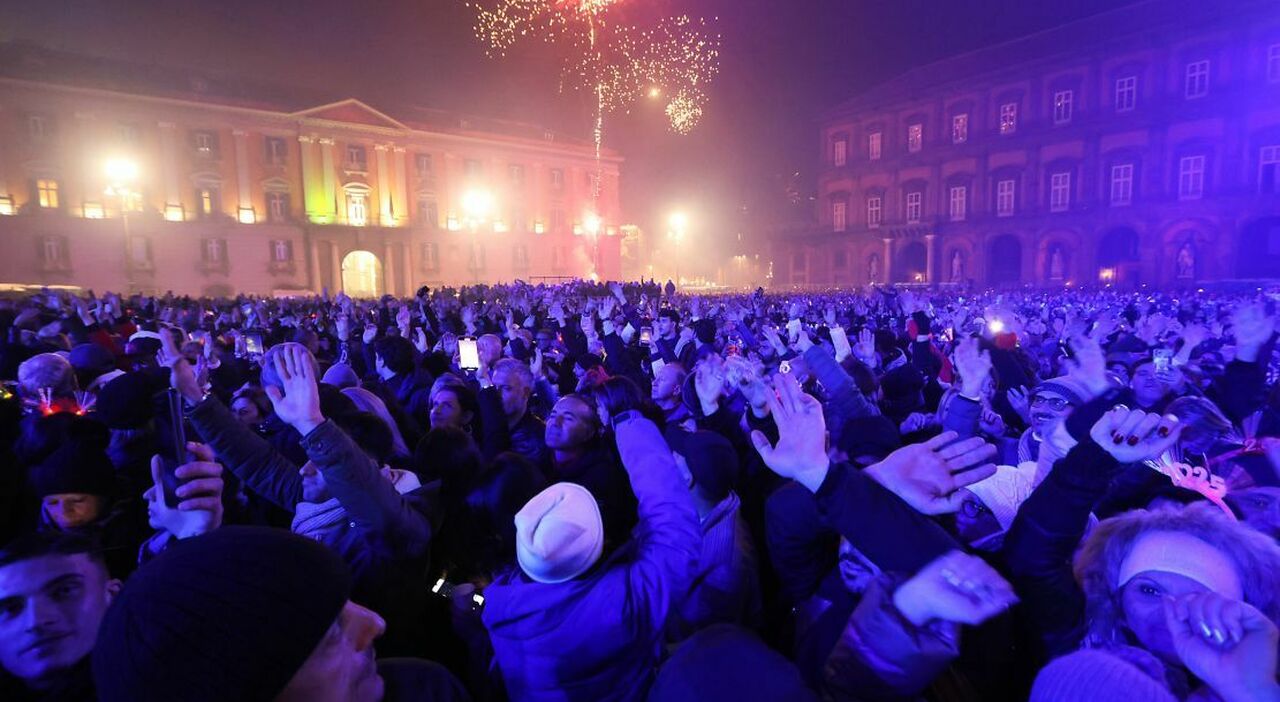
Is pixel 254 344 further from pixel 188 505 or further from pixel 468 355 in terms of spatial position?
pixel 188 505

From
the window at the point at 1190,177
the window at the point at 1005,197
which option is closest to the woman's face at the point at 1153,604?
the window at the point at 1190,177

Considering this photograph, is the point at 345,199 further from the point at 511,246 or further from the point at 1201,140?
the point at 1201,140

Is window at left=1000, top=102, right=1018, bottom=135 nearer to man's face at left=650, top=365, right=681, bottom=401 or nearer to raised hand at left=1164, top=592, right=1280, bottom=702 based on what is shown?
man's face at left=650, top=365, right=681, bottom=401

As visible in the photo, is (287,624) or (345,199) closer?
(287,624)

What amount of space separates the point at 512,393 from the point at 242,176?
5432 centimetres

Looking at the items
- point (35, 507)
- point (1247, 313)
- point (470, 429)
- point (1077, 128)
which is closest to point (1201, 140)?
point (1077, 128)

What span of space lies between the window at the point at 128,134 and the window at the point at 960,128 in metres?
58.3

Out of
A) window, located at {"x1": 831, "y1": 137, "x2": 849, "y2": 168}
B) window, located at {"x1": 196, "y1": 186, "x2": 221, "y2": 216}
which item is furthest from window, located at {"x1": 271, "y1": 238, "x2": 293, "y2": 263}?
window, located at {"x1": 831, "y1": 137, "x2": 849, "y2": 168}

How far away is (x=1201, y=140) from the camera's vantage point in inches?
1533

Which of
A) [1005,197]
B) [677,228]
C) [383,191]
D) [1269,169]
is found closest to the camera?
[1269,169]

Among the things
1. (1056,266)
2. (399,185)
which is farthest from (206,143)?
(1056,266)

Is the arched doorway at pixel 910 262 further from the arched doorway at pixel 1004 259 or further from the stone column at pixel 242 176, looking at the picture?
Result: the stone column at pixel 242 176

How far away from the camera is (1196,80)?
39.2 m

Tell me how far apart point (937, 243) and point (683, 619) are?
51076 millimetres
